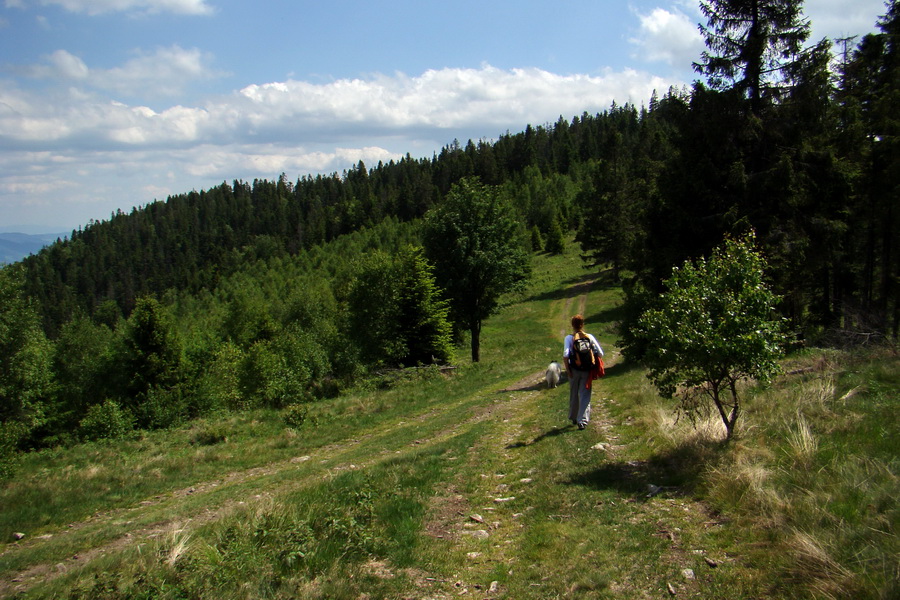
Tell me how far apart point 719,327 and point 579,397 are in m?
3.85

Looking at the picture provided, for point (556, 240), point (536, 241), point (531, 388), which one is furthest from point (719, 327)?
point (536, 241)

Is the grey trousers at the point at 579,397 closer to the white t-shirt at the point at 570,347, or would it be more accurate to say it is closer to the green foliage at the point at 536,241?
the white t-shirt at the point at 570,347

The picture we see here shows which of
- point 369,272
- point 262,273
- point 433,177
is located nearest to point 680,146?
point 369,272

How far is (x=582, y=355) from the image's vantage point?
9.90 meters

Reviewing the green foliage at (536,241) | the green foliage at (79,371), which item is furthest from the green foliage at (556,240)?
the green foliage at (79,371)

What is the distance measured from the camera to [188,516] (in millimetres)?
9117

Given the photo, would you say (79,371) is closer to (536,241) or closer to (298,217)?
(536,241)

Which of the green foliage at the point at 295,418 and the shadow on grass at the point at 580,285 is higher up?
the green foliage at the point at 295,418

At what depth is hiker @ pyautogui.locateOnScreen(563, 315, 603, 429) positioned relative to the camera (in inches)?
389

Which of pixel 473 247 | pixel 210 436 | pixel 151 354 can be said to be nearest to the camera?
pixel 210 436

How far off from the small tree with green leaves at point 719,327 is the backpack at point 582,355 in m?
1.94

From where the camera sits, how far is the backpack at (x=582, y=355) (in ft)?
32.3

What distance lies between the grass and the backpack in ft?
4.29

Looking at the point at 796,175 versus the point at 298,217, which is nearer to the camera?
the point at 796,175
